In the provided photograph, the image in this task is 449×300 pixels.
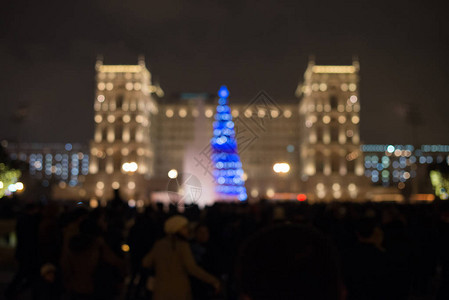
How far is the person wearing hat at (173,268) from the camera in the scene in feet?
13.8

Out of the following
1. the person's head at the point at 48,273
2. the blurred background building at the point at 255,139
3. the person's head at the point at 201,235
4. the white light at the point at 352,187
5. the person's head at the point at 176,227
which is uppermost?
the blurred background building at the point at 255,139

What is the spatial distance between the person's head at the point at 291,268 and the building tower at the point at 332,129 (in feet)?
208

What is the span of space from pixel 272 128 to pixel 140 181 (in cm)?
2549

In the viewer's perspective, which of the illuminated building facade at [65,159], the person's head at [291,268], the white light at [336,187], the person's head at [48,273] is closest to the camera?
the person's head at [291,268]

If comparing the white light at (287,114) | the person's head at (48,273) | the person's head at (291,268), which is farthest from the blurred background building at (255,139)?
the person's head at (291,268)

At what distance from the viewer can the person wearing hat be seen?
13.8 feet

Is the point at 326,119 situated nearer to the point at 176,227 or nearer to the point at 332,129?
the point at 332,129

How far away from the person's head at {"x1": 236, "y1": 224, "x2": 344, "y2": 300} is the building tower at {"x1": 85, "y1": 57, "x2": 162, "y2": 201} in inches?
2481

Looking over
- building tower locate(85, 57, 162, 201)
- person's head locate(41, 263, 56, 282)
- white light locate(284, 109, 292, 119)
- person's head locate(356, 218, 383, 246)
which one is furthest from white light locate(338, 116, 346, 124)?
person's head locate(356, 218, 383, 246)

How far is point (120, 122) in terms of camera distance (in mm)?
68625

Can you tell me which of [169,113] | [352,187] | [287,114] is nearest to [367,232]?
[352,187]

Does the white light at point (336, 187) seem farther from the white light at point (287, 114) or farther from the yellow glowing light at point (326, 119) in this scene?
the white light at point (287, 114)

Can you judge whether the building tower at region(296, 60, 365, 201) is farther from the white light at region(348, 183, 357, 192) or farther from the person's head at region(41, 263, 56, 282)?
the person's head at region(41, 263, 56, 282)

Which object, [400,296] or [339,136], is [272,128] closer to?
[339,136]
